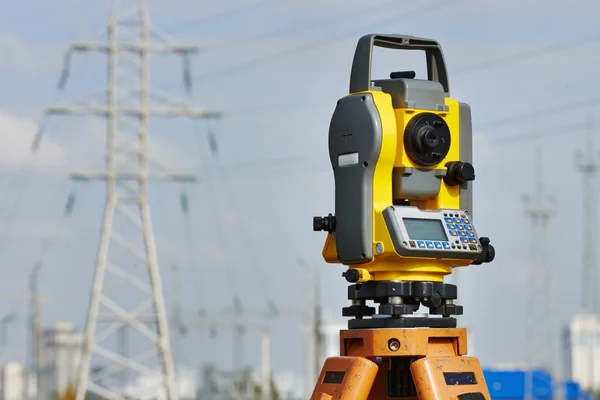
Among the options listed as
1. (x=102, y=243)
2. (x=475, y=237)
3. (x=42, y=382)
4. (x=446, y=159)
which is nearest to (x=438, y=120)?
(x=446, y=159)

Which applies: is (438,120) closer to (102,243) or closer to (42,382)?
(102,243)

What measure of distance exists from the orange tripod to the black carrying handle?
1.48 meters

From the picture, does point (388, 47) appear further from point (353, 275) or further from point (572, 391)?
point (572, 391)

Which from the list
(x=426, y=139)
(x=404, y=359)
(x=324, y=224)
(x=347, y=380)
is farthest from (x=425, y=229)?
(x=347, y=380)

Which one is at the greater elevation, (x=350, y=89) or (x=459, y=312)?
(x=350, y=89)

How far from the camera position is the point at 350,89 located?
9.62 metres

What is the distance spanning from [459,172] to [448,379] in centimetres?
147

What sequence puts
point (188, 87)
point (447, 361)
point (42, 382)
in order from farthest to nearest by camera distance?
point (42, 382) → point (188, 87) → point (447, 361)

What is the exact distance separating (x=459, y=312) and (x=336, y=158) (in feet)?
4.67

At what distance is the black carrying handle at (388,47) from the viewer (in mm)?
9508

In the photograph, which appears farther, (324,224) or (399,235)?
(324,224)

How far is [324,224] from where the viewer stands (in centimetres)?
951

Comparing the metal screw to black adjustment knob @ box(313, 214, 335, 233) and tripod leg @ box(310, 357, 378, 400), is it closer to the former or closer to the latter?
tripod leg @ box(310, 357, 378, 400)

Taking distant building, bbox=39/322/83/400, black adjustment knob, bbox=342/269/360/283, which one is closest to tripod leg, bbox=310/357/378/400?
black adjustment knob, bbox=342/269/360/283
